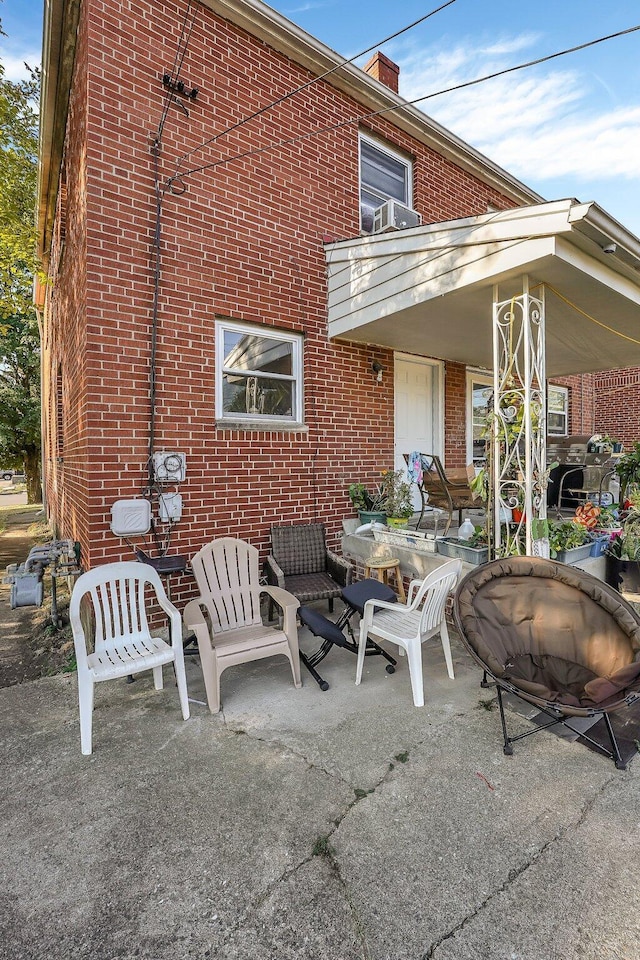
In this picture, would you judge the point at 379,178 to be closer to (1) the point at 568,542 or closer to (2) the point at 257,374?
(2) the point at 257,374

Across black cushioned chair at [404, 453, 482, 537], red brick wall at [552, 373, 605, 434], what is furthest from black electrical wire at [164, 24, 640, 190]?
red brick wall at [552, 373, 605, 434]

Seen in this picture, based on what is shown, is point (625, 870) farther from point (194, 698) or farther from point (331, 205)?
point (331, 205)

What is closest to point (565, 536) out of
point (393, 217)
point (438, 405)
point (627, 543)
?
point (627, 543)

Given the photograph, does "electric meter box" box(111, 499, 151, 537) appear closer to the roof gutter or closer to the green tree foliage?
the roof gutter

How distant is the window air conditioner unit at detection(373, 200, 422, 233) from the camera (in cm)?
620

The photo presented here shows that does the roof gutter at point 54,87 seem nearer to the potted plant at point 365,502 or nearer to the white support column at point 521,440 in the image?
the white support column at point 521,440

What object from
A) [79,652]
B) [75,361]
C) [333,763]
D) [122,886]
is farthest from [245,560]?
[75,361]

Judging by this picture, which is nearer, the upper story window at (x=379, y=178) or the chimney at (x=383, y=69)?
the upper story window at (x=379, y=178)

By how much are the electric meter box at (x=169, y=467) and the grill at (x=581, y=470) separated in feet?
17.7

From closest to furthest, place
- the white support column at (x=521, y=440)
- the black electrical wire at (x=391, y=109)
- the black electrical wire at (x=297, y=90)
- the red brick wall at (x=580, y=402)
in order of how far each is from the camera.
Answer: the black electrical wire at (x=391, y=109)
the black electrical wire at (x=297, y=90)
the white support column at (x=521, y=440)
the red brick wall at (x=580, y=402)

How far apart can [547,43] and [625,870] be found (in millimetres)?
5195

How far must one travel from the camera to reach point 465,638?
2928 mm

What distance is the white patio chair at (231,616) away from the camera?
324 centimetres

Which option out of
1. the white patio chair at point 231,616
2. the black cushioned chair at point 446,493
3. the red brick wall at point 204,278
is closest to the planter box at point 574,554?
the black cushioned chair at point 446,493
